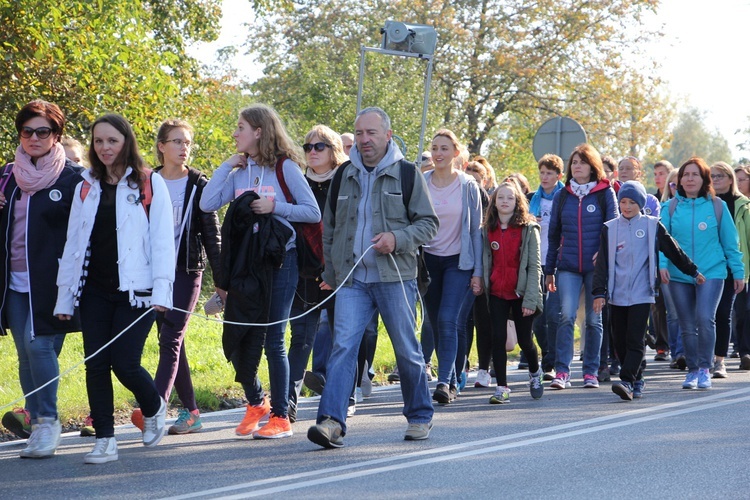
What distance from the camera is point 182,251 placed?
7965mm

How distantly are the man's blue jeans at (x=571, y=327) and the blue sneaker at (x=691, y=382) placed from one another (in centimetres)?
79

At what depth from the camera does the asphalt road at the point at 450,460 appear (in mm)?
5848

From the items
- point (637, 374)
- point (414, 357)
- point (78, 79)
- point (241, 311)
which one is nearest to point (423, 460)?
point (414, 357)

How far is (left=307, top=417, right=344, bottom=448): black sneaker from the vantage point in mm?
6902

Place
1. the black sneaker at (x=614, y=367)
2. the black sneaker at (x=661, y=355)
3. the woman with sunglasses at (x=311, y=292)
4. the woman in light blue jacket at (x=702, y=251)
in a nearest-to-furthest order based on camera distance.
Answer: the woman with sunglasses at (x=311, y=292), the woman in light blue jacket at (x=702, y=251), the black sneaker at (x=614, y=367), the black sneaker at (x=661, y=355)

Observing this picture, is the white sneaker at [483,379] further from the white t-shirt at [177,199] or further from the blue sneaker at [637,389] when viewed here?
the white t-shirt at [177,199]

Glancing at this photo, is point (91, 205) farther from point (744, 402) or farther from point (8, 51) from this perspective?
point (8, 51)

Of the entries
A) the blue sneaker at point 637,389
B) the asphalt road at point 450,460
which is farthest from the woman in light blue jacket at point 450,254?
the blue sneaker at point 637,389

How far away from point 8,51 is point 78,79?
85 cm

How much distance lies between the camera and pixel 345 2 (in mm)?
34344

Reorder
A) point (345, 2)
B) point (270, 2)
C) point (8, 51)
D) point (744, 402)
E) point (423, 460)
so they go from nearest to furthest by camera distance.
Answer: point (423, 460), point (744, 402), point (8, 51), point (270, 2), point (345, 2)

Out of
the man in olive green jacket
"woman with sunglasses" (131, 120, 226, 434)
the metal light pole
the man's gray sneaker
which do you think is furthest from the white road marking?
the metal light pole

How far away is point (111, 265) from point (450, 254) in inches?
137

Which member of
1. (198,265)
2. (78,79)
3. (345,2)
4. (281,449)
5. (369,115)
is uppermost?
(345,2)
